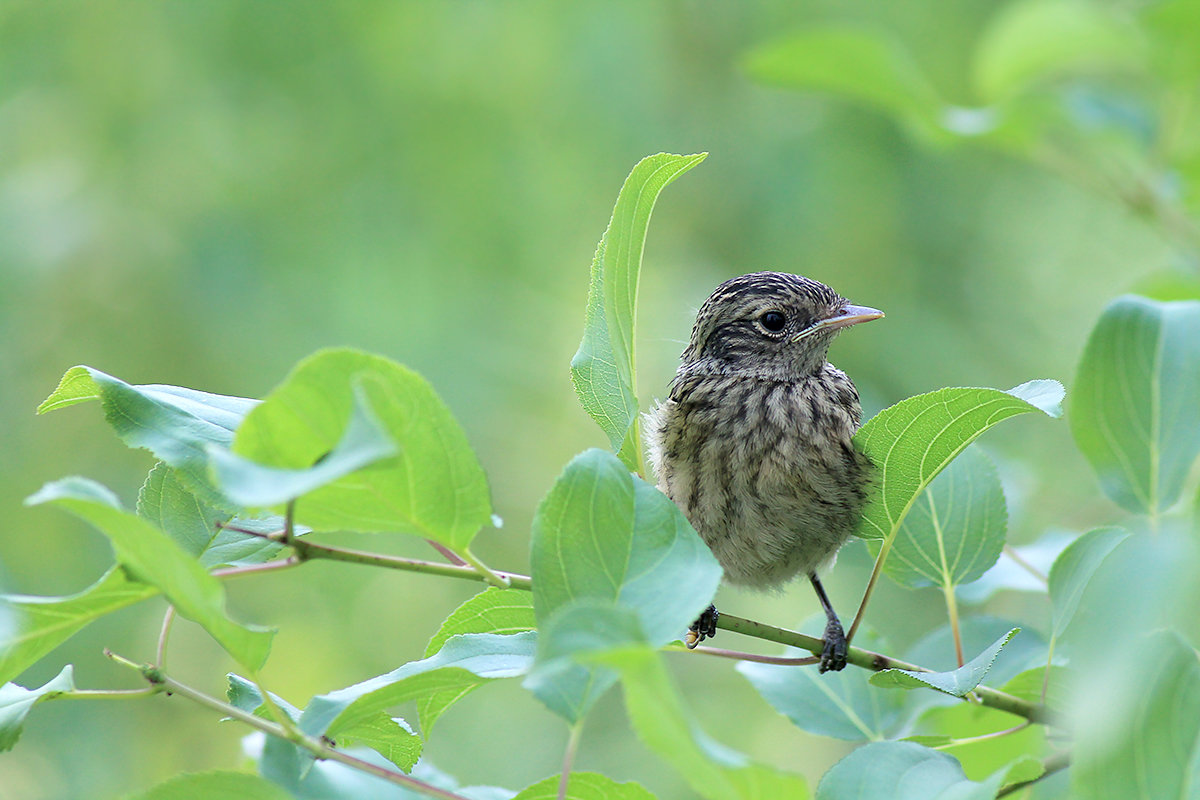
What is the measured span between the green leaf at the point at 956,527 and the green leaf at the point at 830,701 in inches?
9.1

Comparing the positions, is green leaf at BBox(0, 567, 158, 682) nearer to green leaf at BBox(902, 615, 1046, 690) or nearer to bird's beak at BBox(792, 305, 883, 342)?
green leaf at BBox(902, 615, 1046, 690)

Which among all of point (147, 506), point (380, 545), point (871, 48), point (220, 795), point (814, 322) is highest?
point (871, 48)

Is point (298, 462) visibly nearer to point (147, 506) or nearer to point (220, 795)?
point (220, 795)

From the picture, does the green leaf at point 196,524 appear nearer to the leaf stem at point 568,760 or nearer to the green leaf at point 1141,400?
the leaf stem at point 568,760

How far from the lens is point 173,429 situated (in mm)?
1430

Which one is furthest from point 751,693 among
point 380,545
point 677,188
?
point 677,188

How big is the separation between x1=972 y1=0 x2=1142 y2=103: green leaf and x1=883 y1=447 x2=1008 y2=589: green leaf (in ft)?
5.75

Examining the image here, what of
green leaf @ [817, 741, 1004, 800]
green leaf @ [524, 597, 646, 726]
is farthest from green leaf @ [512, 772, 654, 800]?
green leaf @ [524, 597, 646, 726]

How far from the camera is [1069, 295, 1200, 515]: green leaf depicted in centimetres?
165

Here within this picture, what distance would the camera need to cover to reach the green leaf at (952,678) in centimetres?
149

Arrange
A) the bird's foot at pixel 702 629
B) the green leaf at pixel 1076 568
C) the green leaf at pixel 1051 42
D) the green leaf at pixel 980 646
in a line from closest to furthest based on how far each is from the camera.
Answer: the green leaf at pixel 1076 568, the green leaf at pixel 980 646, the bird's foot at pixel 702 629, the green leaf at pixel 1051 42

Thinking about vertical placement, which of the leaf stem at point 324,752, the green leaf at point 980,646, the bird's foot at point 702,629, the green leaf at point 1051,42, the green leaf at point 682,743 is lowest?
the leaf stem at point 324,752

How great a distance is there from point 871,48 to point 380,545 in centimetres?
353

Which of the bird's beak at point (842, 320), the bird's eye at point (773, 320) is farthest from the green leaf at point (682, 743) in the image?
the bird's eye at point (773, 320)
